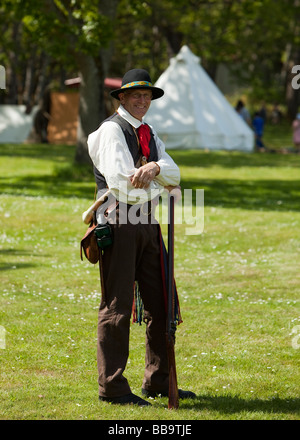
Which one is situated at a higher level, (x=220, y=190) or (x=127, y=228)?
(x=127, y=228)

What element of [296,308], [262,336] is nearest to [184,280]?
[296,308]

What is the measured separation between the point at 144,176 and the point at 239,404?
1791mm

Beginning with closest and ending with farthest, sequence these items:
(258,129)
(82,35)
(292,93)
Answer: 1. (82,35)
2. (258,129)
3. (292,93)

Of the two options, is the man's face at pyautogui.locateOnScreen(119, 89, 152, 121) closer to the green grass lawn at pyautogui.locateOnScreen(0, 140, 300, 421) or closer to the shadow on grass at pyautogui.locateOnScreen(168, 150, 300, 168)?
the green grass lawn at pyautogui.locateOnScreen(0, 140, 300, 421)

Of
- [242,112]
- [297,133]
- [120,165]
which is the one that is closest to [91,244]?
[120,165]

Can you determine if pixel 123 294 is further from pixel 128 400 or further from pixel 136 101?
pixel 136 101

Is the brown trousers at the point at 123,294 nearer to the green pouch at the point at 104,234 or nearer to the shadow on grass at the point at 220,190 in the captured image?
the green pouch at the point at 104,234

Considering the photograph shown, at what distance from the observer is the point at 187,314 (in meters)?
8.20

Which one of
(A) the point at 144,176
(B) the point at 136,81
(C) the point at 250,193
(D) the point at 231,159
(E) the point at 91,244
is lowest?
(C) the point at 250,193

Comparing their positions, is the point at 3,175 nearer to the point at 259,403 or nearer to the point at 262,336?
the point at 262,336

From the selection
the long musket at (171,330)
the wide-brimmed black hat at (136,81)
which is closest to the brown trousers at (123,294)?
the long musket at (171,330)

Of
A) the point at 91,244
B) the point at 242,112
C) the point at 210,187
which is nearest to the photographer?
the point at 91,244

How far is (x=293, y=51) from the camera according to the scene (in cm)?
4647

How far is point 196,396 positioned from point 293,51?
141 feet
